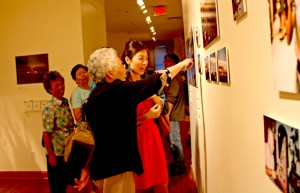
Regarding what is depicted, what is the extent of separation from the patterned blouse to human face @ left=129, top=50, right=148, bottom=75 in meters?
1.00

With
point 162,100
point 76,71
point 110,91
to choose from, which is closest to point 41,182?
point 76,71

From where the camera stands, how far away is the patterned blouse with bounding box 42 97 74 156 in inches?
110

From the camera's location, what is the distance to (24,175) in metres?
4.45

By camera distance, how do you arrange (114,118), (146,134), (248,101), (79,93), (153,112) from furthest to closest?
(79,93) → (146,134) → (153,112) → (114,118) → (248,101)

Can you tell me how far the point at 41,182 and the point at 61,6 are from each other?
2.47 metres

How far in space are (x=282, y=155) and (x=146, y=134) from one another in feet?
5.30

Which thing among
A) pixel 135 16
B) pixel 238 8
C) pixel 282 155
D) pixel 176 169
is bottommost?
pixel 176 169

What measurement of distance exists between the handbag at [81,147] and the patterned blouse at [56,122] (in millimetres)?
904

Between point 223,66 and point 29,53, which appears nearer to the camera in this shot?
point 223,66

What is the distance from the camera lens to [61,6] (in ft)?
13.9

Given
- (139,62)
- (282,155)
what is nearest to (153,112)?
(139,62)

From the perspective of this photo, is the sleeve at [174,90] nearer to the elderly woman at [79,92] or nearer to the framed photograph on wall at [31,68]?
the elderly woman at [79,92]

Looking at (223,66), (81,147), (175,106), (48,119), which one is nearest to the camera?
(223,66)

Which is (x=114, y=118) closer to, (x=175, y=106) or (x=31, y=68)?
(x=175, y=106)
